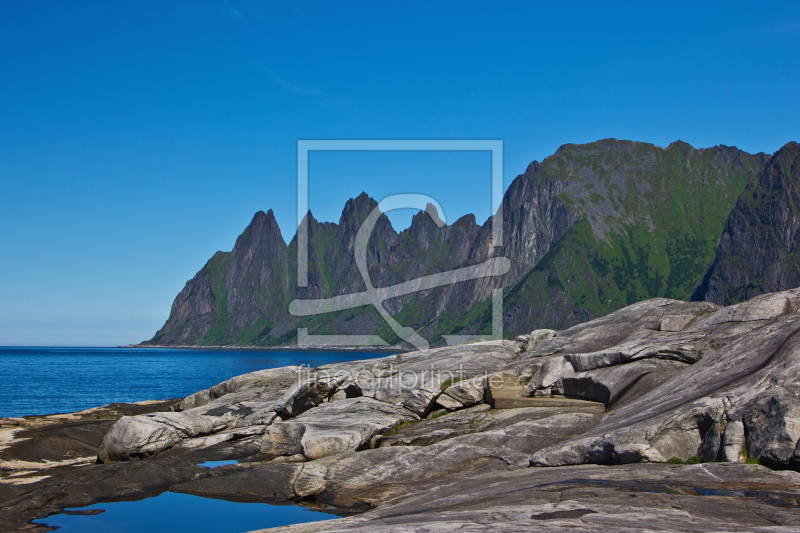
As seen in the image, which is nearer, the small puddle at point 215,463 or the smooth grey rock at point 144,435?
the small puddle at point 215,463

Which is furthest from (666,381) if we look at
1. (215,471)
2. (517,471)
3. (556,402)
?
(215,471)

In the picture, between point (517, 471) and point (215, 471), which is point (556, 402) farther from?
point (215, 471)

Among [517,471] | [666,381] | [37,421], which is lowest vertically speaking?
Answer: [37,421]

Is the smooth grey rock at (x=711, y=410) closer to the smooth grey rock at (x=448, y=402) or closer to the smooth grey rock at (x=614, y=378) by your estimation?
the smooth grey rock at (x=614, y=378)

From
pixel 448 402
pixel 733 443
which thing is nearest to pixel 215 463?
pixel 448 402

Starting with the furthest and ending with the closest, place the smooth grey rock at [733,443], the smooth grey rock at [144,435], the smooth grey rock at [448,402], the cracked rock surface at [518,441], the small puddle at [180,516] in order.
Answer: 1. the smooth grey rock at [448,402]
2. the smooth grey rock at [144,435]
3. the small puddle at [180,516]
4. the smooth grey rock at [733,443]
5. the cracked rock surface at [518,441]

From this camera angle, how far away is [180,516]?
20250mm

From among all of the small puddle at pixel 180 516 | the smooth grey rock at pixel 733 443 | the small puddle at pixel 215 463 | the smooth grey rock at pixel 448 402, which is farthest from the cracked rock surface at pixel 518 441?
the small puddle at pixel 180 516

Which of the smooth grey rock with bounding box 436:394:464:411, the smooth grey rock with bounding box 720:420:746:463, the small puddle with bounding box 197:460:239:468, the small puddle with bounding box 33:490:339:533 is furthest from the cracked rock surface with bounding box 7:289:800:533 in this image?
the small puddle with bounding box 33:490:339:533

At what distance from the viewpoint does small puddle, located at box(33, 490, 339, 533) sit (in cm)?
1895

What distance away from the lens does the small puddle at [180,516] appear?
19.0 m

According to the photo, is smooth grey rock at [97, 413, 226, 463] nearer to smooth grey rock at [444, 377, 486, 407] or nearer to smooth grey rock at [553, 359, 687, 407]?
smooth grey rock at [444, 377, 486, 407]

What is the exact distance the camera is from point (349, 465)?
73.3 ft

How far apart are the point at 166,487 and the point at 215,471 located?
1963 millimetres
